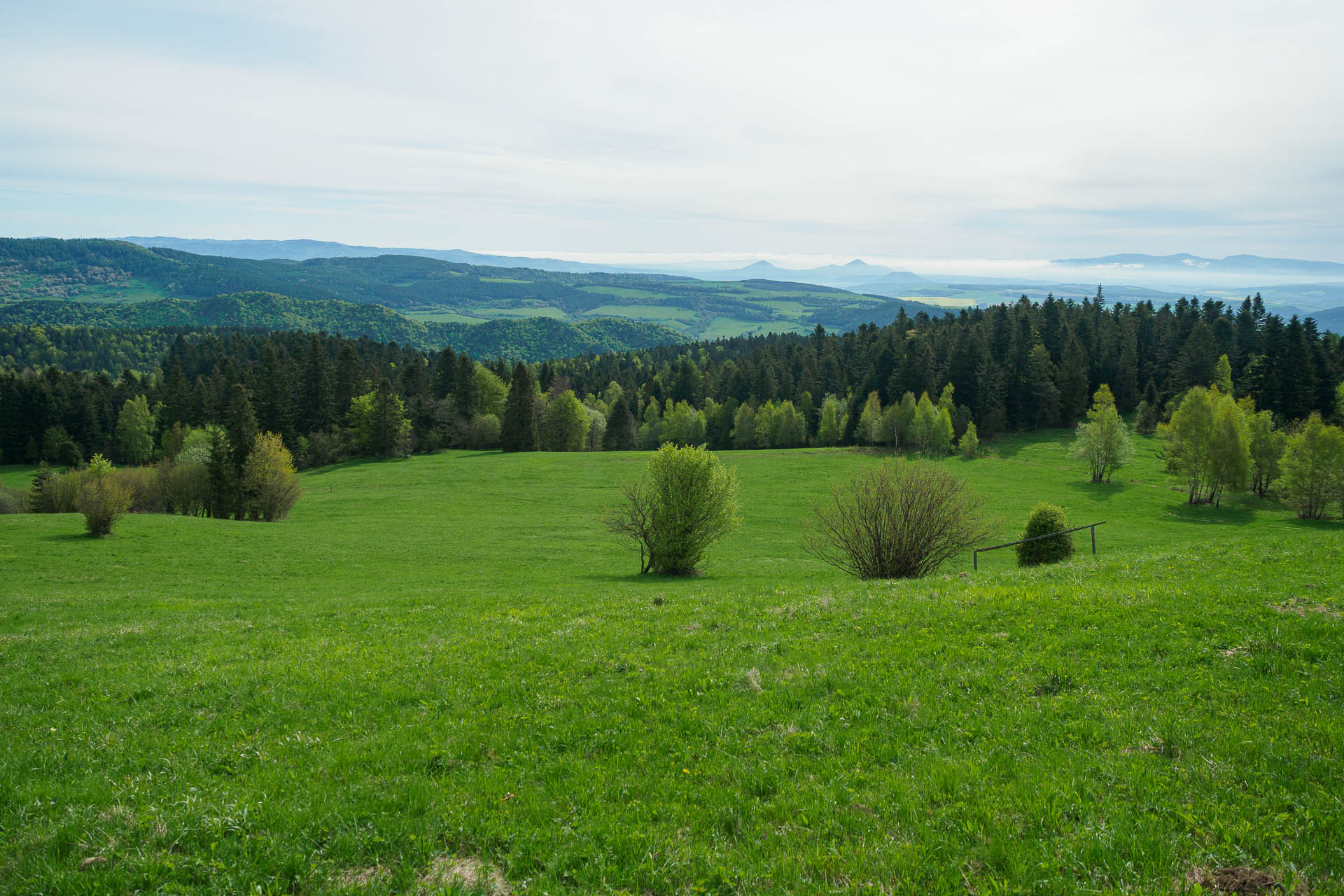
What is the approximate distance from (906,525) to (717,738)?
1913cm

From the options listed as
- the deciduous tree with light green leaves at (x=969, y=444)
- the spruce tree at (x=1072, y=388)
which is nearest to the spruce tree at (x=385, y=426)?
the deciduous tree with light green leaves at (x=969, y=444)

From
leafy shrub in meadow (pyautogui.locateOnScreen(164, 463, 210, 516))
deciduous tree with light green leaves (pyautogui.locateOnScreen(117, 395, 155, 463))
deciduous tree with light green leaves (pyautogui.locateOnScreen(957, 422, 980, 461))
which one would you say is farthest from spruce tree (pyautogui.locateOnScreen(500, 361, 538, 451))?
deciduous tree with light green leaves (pyautogui.locateOnScreen(957, 422, 980, 461))

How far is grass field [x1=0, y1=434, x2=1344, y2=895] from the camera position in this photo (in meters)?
6.43

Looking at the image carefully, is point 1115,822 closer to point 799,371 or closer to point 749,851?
point 749,851

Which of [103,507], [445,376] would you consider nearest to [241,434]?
[103,507]

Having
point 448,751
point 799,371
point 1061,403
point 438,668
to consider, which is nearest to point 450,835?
point 448,751

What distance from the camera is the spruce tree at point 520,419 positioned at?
101500mm

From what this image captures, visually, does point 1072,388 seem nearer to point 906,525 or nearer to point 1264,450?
point 1264,450

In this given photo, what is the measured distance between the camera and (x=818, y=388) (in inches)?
5261

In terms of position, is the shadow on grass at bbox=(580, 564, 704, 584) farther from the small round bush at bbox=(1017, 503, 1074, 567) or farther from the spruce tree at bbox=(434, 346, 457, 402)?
the spruce tree at bbox=(434, 346, 457, 402)

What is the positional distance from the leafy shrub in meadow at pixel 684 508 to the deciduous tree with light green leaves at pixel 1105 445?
58.8 m

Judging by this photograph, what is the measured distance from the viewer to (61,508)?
5928 centimetres

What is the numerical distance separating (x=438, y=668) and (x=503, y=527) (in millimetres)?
41949

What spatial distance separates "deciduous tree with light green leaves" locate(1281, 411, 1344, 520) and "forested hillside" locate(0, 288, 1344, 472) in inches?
1748
